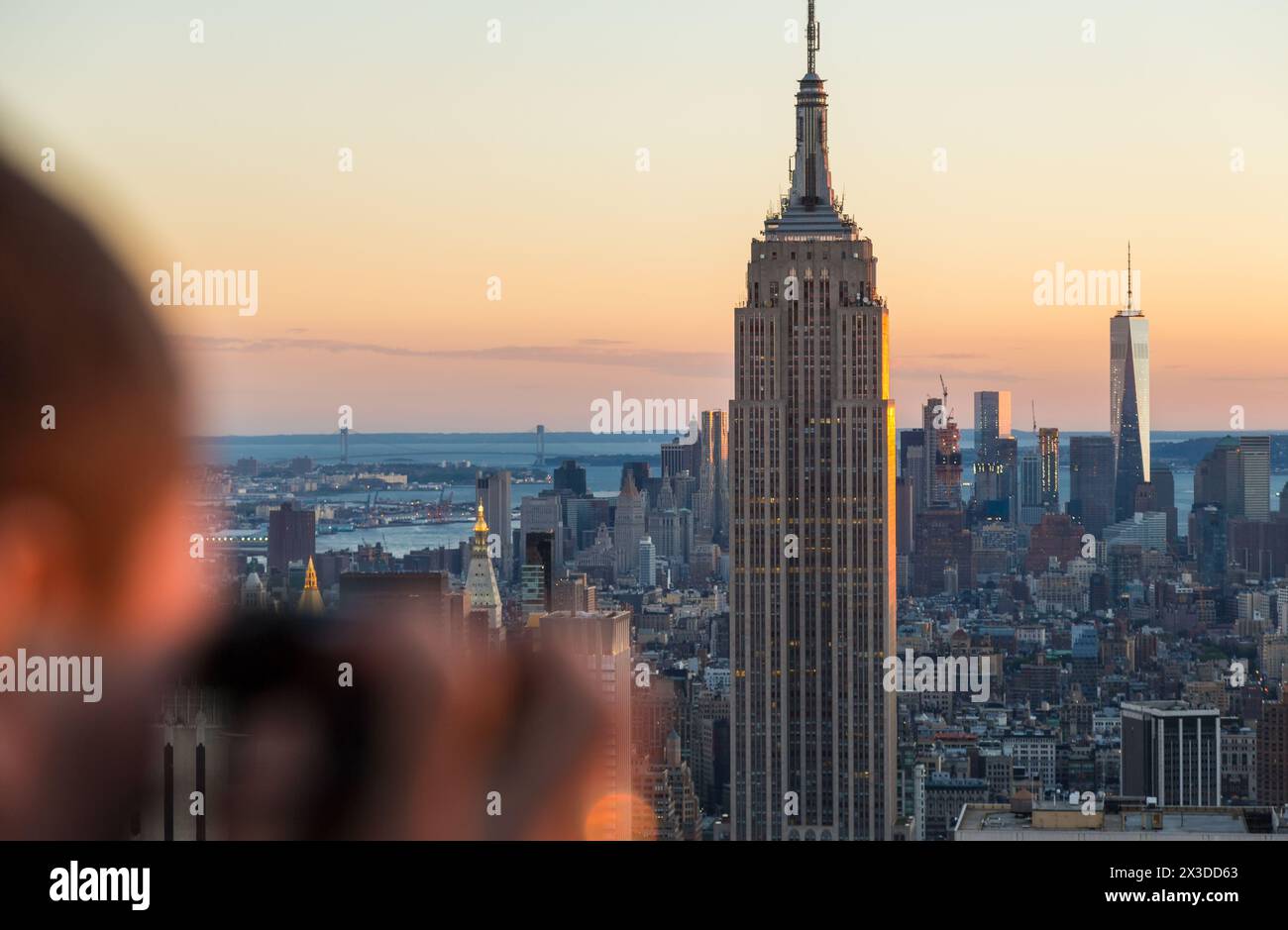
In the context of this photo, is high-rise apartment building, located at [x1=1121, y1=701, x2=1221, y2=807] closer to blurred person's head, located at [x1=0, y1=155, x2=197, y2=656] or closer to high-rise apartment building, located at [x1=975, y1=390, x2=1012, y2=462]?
high-rise apartment building, located at [x1=975, y1=390, x2=1012, y2=462]

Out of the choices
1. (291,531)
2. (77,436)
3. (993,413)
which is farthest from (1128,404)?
(77,436)

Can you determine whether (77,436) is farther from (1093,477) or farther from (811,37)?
(811,37)

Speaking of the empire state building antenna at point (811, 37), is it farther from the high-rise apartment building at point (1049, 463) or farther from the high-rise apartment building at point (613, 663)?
the high-rise apartment building at point (613, 663)


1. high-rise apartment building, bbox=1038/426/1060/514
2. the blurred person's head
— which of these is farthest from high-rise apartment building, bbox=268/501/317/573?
high-rise apartment building, bbox=1038/426/1060/514

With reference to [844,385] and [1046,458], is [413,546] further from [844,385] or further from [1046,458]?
[844,385]
